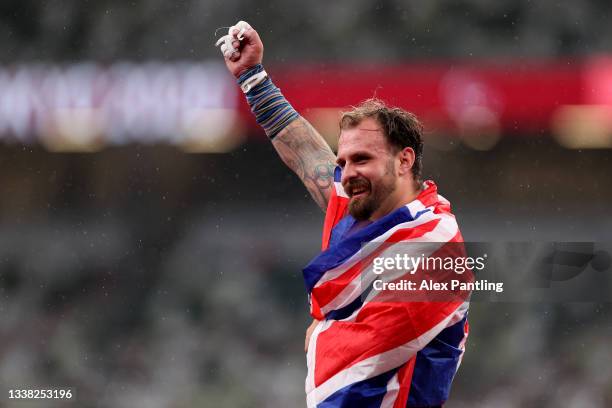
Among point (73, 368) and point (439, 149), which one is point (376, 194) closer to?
point (439, 149)

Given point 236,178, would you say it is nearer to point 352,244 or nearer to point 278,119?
point 278,119

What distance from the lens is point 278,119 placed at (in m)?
2.10

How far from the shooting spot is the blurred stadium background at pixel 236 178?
4.48 m

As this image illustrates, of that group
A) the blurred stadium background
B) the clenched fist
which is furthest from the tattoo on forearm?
the blurred stadium background

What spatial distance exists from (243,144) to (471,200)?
128 cm

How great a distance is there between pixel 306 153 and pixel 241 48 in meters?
0.30

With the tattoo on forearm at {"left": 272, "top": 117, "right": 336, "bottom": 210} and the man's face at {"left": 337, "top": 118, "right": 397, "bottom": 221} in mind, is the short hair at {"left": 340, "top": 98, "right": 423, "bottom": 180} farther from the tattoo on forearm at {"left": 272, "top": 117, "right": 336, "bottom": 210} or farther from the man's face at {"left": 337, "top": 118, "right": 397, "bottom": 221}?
the tattoo on forearm at {"left": 272, "top": 117, "right": 336, "bottom": 210}

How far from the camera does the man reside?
1.60 m

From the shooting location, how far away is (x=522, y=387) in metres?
4.34

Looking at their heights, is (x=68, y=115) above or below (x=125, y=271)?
above

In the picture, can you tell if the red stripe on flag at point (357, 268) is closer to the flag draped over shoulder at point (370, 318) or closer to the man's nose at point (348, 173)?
the flag draped over shoulder at point (370, 318)

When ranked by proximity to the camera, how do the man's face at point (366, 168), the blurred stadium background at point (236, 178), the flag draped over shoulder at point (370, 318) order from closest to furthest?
the flag draped over shoulder at point (370, 318) → the man's face at point (366, 168) → the blurred stadium background at point (236, 178)

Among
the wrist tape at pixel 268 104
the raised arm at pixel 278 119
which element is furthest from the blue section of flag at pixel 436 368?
the wrist tape at pixel 268 104

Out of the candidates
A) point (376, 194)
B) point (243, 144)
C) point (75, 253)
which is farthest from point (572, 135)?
point (376, 194)
